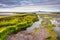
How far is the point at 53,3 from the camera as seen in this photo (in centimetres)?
1309

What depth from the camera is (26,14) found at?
462 inches

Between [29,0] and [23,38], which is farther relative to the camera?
[29,0]

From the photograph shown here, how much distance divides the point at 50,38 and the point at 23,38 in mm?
1163

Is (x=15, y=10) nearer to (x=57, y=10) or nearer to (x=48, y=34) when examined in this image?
(x=57, y=10)

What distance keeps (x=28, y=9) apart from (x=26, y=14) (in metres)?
0.91

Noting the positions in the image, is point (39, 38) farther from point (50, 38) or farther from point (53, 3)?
point (53, 3)

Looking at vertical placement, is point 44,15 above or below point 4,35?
below

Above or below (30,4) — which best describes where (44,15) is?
below

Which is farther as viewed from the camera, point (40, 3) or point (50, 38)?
point (40, 3)

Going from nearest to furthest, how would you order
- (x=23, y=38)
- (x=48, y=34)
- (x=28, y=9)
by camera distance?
(x=23, y=38) < (x=48, y=34) < (x=28, y=9)

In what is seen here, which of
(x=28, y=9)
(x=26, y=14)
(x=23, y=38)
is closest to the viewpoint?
(x=23, y=38)

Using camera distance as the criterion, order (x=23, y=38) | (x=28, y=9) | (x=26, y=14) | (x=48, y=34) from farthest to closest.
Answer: (x=28, y=9)
(x=26, y=14)
(x=48, y=34)
(x=23, y=38)

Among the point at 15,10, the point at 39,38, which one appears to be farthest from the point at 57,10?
the point at 39,38

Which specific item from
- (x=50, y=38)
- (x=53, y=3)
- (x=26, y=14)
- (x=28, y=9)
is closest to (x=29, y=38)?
(x=50, y=38)
